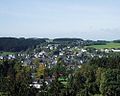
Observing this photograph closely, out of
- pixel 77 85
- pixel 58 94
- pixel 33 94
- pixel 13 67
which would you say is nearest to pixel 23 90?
pixel 33 94

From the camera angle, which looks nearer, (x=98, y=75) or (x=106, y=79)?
(x=106, y=79)

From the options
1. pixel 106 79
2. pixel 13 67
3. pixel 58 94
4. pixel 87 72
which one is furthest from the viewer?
pixel 13 67

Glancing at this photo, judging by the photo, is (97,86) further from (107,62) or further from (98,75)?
(107,62)

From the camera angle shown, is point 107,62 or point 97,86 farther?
point 107,62

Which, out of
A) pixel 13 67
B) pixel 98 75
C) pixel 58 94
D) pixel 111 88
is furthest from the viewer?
pixel 13 67

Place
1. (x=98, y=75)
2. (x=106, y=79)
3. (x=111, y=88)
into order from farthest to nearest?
(x=98, y=75) < (x=106, y=79) < (x=111, y=88)

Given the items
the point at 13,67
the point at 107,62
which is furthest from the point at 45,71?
the point at 107,62

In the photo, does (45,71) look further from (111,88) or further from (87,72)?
(111,88)

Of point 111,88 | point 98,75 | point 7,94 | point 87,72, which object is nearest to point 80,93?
point 111,88

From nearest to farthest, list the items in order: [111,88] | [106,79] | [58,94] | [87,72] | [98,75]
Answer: [58,94] < [111,88] < [106,79] < [98,75] < [87,72]
